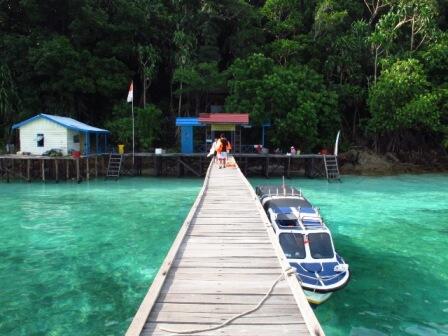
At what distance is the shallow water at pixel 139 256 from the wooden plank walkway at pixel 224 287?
105 inches

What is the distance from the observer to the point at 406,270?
12242 millimetres

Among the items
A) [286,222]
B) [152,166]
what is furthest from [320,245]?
[152,166]

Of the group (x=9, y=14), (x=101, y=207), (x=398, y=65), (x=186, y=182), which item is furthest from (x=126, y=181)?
(x=398, y=65)

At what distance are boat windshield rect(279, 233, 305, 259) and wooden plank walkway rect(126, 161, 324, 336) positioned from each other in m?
1.41

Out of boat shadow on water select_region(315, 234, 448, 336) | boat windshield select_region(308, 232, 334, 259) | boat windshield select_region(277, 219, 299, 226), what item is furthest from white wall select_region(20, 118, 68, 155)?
boat windshield select_region(308, 232, 334, 259)

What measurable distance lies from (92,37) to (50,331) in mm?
34698

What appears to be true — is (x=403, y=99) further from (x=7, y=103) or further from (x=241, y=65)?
(x=7, y=103)

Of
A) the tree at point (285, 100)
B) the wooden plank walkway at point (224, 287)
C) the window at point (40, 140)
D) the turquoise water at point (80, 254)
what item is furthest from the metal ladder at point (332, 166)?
the wooden plank walkway at point (224, 287)

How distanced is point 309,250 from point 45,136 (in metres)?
26.1

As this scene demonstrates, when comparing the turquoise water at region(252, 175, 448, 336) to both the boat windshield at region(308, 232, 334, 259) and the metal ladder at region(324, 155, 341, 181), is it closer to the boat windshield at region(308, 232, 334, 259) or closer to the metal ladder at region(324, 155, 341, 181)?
the boat windshield at region(308, 232, 334, 259)

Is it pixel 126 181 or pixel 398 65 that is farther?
pixel 398 65

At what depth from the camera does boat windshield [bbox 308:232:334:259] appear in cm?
1058

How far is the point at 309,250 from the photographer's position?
10.5 m

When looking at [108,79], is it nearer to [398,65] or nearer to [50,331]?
[398,65]
